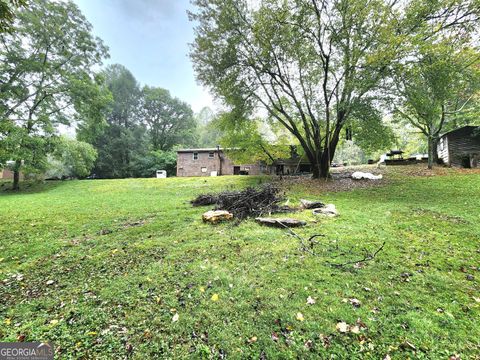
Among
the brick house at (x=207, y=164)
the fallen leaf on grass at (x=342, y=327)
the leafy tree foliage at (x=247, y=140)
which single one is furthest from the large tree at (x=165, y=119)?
the fallen leaf on grass at (x=342, y=327)

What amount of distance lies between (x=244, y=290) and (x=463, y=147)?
20947 mm

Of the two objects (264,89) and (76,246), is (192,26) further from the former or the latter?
(76,246)

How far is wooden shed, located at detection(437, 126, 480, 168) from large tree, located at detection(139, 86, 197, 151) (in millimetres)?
32331

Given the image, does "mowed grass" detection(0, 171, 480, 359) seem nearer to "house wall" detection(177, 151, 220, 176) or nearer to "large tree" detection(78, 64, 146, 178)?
"house wall" detection(177, 151, 220, 176)

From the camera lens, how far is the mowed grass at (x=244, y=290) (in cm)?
210

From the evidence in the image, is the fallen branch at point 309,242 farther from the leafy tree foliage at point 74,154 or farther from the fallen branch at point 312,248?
the leafy tree foliage at point 74,154

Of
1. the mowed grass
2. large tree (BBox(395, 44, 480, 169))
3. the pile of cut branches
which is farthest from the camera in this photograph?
large tree (BBox(395, 44, 480, 169))

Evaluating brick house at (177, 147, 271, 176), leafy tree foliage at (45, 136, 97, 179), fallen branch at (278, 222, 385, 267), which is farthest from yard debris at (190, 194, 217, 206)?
brick house at (177, 147, 271, 176)

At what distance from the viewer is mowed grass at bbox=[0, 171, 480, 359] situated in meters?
2.10

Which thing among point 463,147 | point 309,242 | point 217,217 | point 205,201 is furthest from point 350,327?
point 463,147

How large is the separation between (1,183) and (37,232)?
19763 millimetres

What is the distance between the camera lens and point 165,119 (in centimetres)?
3597

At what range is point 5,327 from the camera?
229 centimetres

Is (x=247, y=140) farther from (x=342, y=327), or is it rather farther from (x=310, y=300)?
(x=342, y=327)
